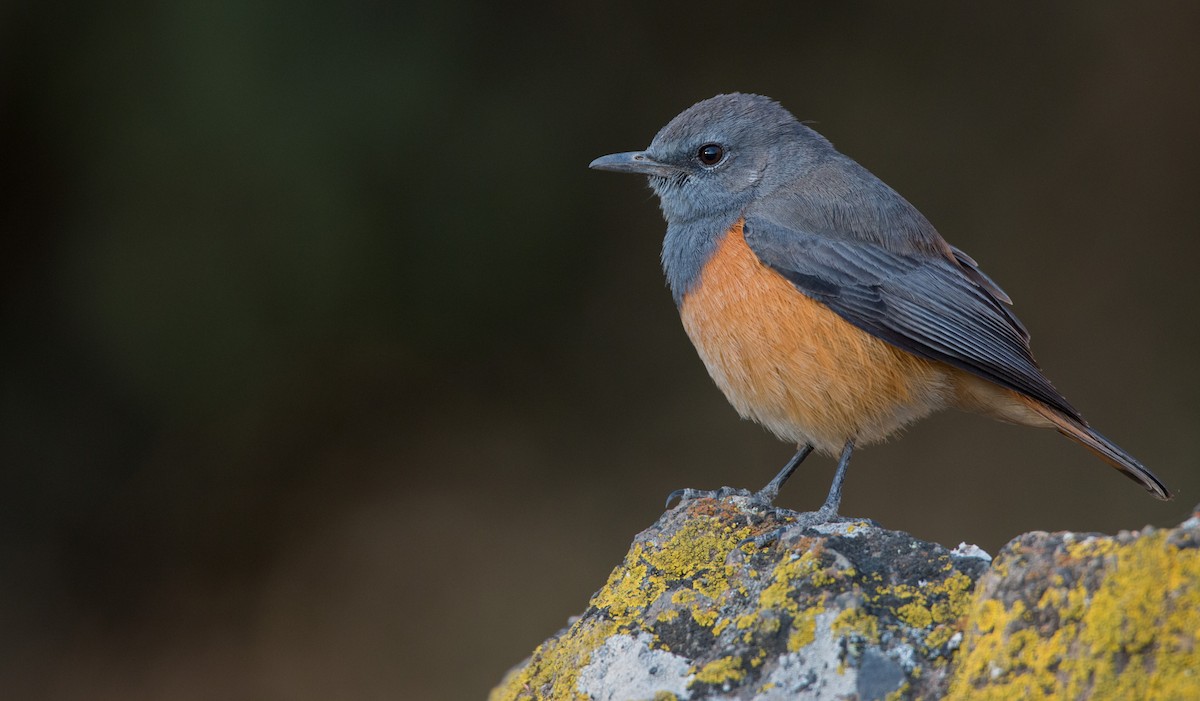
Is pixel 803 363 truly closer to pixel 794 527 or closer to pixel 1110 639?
pixel 794 527

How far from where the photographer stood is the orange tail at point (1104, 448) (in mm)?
3961

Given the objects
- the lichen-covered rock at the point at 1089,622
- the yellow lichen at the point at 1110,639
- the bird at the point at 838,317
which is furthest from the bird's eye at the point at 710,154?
the yellow lichen at the point at 1110,639

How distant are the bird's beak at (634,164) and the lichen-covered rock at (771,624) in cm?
191

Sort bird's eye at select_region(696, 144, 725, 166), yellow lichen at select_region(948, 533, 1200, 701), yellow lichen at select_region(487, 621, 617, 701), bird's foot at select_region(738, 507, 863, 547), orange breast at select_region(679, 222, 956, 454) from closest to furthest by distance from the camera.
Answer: yellow lichen at select_region(948, 533, 1200, 701) → yellow lichen at select_region(487, 621, 617, 701) → bird's foot at select_region(738, 507, 863, 547) → orange breast at select_region(679, 222, 956, 454) → bird's eye at select_region(696, 144, 725, 166)

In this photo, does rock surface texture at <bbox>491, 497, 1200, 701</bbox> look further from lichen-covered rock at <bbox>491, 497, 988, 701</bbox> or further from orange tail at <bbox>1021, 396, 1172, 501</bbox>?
orange tail at <bbox>1021, 396, 1172, 501</bbox>

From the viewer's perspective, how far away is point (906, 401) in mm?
4059

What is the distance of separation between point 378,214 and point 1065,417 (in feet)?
12.1

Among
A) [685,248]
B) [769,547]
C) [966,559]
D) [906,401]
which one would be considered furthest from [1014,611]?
[685,248]

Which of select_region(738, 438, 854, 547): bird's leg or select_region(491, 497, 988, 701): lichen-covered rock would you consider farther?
select_region(738, 438, 854, 547): bird's leg

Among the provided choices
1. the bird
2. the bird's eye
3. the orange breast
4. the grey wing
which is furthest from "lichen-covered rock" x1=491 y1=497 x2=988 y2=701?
the bird's eye

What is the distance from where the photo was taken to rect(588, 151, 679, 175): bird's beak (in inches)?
185

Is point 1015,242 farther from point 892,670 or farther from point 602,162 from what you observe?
point 892,670

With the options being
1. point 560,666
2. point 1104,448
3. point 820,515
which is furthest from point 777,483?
point 560,666

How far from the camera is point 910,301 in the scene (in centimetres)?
411
